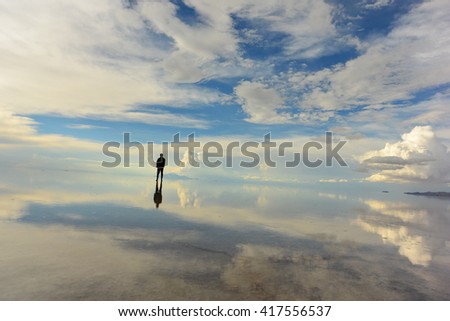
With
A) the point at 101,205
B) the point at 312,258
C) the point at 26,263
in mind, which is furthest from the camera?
the point at 101,205

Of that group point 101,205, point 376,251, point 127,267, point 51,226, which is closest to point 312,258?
point 376,251

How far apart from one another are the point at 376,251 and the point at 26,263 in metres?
10.1

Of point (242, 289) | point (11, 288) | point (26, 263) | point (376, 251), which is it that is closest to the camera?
point (11, 288)

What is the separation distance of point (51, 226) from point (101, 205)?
17.4 ft

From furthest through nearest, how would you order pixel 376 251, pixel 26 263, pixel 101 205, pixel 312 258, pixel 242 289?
pixel 101 205 < pixel 376 251 < pixel 312 258 < pixel 26 263 < pixel 242 289

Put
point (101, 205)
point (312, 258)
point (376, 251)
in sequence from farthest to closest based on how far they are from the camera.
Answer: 1. point (101, 205)
2. point (376, 251)
3. point (312, 258)

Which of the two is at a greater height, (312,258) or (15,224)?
(15,224)

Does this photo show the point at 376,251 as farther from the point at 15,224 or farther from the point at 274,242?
the point at 15,224

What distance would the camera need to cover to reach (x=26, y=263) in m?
6.80

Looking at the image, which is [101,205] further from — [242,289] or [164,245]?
[242,289]
